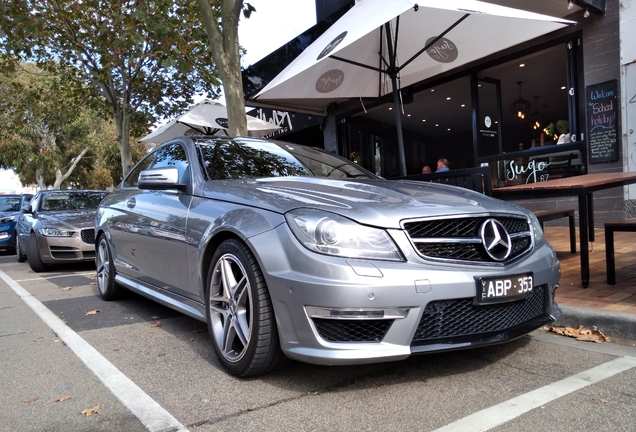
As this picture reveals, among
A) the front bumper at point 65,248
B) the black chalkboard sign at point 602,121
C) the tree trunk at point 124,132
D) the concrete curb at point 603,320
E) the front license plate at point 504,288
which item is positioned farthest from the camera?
the tree trunk at point 124,132

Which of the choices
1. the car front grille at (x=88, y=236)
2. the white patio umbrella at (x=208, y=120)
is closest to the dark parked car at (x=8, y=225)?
the white patio umbrella at (x=208, y=120)

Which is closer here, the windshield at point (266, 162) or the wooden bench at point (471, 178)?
the windshield at point (266, 162)

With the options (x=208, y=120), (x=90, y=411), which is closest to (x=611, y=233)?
(x=90, y=411)

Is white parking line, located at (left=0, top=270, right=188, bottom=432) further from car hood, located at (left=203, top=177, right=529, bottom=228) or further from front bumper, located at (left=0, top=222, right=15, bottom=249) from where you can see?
front bumper, located at (left=0, top=222, right=15, bottom=249)

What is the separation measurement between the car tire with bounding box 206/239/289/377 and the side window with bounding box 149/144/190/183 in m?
0.96

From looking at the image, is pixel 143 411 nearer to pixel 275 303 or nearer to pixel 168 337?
pixel 275 303

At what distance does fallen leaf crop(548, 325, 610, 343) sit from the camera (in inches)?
132

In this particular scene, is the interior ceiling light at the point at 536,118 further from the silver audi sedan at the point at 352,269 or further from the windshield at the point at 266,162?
the silver audi sedan at the point at 352,269

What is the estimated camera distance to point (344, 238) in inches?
A: 97.1

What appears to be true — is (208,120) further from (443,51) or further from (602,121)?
(602,121)

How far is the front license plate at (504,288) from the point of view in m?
2.50

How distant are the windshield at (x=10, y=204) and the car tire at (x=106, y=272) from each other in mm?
9916

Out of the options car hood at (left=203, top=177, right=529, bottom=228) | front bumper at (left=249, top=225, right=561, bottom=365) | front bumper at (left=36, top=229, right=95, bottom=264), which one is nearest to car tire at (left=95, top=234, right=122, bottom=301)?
car hood at (left=203, top=177, right=529, bottom=228)

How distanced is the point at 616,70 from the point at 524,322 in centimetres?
631
